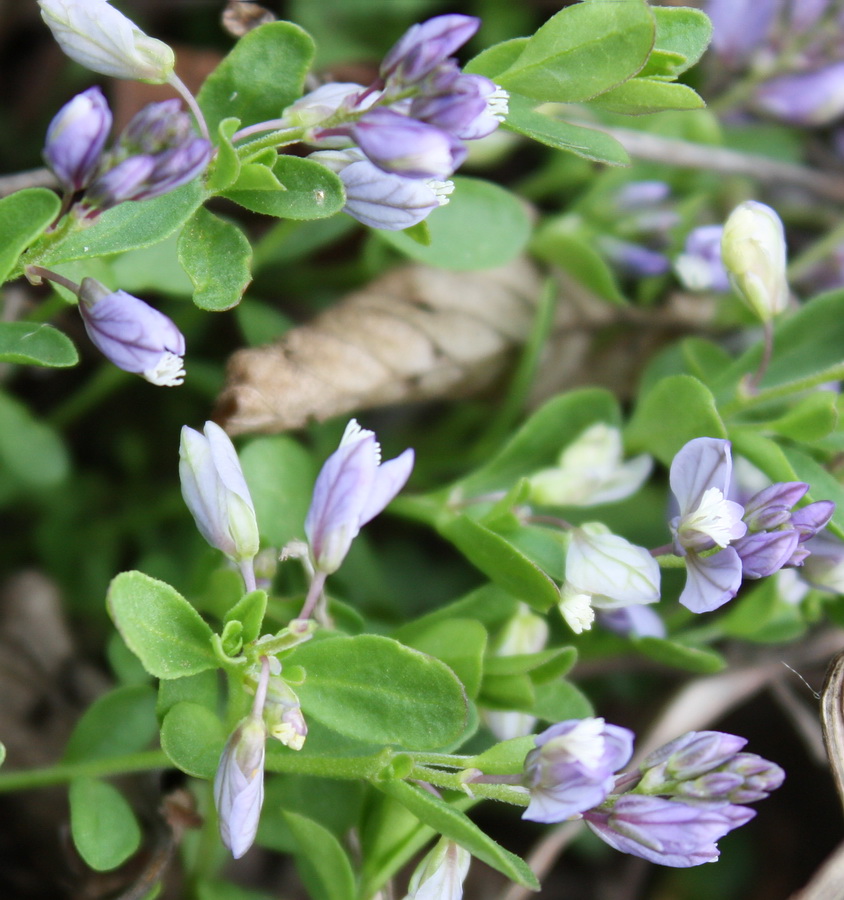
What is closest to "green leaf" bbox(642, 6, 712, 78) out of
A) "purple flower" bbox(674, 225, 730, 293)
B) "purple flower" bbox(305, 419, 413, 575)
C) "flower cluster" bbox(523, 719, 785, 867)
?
"purple flower" bbox(674, 225, 730, 293)

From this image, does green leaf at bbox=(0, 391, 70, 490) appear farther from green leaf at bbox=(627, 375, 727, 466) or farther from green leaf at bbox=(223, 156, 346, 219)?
green leaf at bbox=(627, 375, 727, 466)

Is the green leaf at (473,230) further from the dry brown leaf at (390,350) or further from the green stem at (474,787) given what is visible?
the green stem at (474,787)

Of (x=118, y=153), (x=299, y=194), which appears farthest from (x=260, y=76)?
(x=118, y=153)

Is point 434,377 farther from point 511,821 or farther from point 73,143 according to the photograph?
point 73,143

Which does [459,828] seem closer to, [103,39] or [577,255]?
[103,39]

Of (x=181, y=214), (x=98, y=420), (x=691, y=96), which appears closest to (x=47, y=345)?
(x=181, y=214)
